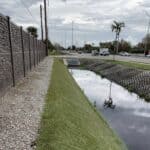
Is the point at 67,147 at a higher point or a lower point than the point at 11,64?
lower

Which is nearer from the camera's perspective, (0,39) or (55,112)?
(55,112)

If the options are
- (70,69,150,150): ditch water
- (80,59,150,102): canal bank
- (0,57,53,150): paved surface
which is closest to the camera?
(0,57,53,150): paved surface

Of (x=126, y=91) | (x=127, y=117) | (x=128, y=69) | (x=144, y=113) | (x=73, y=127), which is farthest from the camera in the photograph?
(x=128, y=69)

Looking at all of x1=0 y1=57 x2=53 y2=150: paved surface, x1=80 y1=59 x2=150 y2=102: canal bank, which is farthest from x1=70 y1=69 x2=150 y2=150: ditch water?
x1=0 y1=57 x2=53 y2=150: paved surface

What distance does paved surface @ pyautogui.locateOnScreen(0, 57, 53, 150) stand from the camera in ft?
13.6

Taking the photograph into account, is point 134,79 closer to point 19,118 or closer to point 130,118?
point 130,118

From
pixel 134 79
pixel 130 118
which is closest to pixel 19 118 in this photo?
pixel 130 118

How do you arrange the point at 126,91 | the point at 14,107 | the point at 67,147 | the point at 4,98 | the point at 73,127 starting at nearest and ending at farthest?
the point at 67,147
the point at 73,127
the point at 14,107
the point at 4,98
the point at 126,91

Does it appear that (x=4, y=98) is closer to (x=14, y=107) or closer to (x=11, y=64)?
(x=14, y=107)

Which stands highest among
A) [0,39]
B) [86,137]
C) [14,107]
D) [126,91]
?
[0,39]

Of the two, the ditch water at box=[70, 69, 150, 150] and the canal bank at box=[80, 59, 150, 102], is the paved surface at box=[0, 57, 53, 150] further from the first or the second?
the canal bank at box=[80, 59, 150, 102]

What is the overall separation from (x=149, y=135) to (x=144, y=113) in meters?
3.49

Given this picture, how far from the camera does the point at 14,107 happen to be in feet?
20.4

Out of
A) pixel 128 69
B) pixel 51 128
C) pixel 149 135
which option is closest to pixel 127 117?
pixel 149 135
